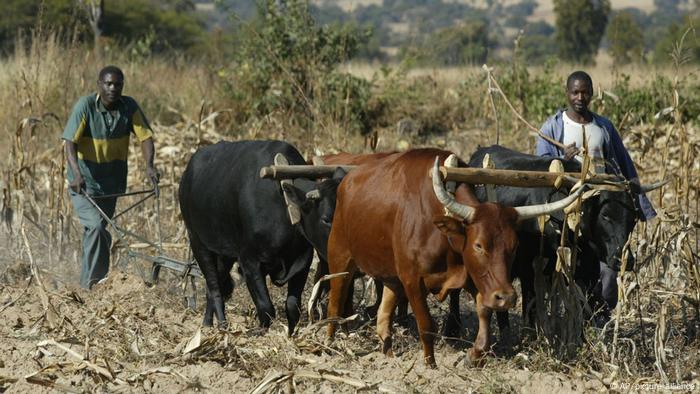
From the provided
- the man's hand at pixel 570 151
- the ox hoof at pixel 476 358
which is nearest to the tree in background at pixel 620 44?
the man's hand at pixel 570 151

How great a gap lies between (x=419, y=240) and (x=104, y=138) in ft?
13.1

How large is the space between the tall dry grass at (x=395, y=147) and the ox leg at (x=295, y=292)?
1.72m

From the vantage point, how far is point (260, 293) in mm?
8336

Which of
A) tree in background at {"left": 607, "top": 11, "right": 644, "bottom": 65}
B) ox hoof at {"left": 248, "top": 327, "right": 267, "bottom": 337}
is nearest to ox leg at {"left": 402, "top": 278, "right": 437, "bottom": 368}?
ox hoof at {"left": 248, "top": 327, "right": 267, "bottom": 337}

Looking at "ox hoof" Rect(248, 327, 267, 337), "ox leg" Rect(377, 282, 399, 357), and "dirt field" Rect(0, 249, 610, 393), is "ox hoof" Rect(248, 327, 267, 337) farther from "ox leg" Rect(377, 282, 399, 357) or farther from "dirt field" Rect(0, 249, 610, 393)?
"ox leg" Rect(377, 282, 399, 357)

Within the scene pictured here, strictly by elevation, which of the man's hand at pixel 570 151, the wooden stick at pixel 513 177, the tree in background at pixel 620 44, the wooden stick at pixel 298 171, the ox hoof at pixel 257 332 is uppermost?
the tree in background at pixel 620 44

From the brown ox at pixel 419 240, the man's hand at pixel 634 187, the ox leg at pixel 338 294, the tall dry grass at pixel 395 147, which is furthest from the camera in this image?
the ox leg at pixel 338 294

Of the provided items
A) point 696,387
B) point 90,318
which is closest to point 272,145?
point 90,318

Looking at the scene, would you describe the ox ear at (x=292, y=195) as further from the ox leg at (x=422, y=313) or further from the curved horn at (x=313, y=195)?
the ox leg at (x=422, y=313)

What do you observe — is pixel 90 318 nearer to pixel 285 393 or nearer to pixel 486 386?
pixel 285 393

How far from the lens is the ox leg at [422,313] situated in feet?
23.3

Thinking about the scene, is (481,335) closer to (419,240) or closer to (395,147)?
(419,240)

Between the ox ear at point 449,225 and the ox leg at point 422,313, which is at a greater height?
the ox ear at point 449,225

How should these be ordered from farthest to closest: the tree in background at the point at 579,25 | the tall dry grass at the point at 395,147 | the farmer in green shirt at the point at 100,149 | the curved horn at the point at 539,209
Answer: the tree in background at the point at 579,25 → the farmer in green shirt at the point at 100,149 → the tall dry grass at the point at 395,147 → the curved horn at the point at 539,209
